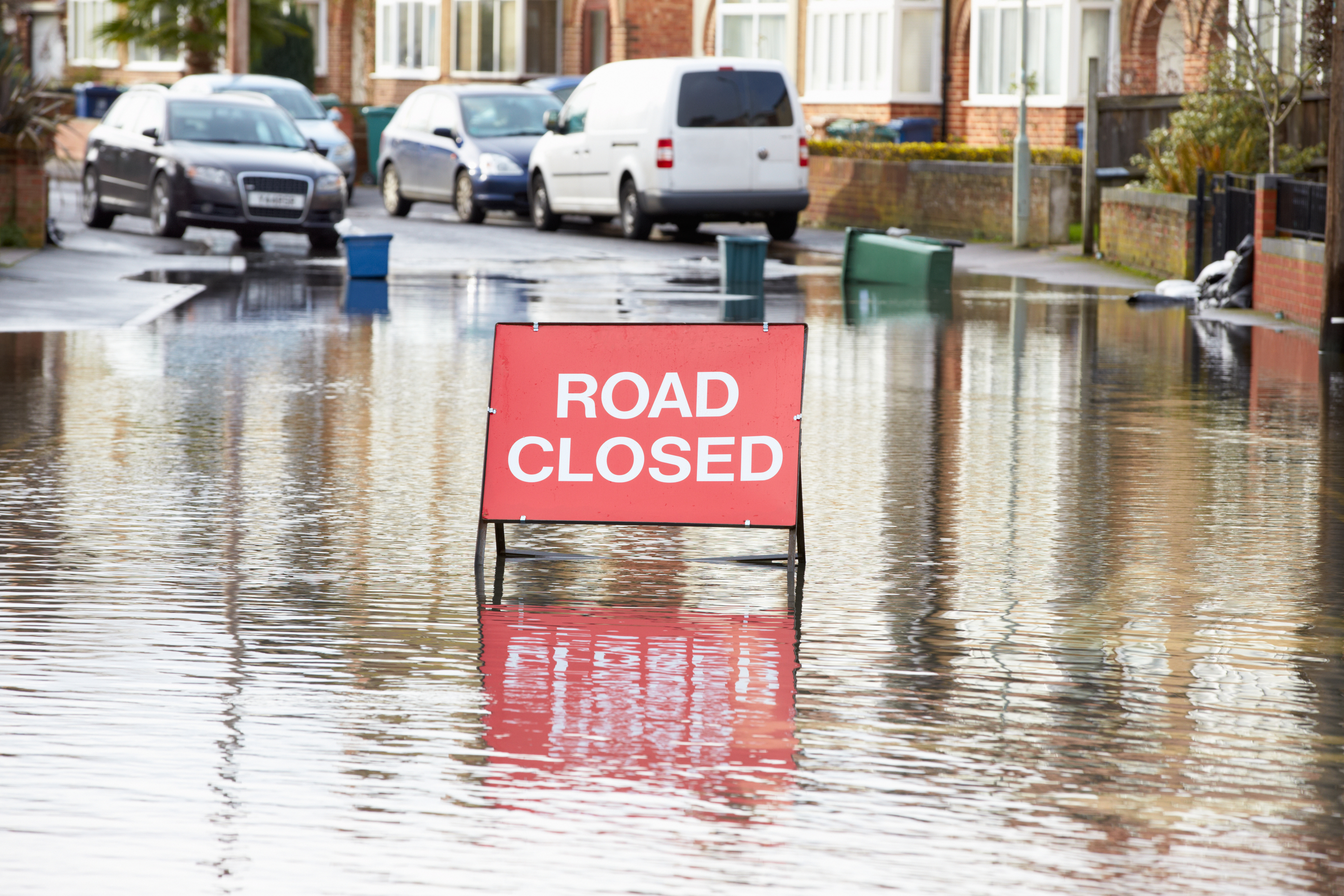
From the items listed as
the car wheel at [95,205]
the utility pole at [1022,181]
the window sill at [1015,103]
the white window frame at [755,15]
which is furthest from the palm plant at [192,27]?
the utility pole at [1022,181]

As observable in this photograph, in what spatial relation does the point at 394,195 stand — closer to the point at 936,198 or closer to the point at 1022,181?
the point at 936,198

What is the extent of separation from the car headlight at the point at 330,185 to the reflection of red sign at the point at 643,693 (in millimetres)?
18617

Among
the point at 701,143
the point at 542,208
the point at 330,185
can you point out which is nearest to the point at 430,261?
the point at 330,185

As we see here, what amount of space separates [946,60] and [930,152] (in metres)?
9.26

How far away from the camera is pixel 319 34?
5650cm

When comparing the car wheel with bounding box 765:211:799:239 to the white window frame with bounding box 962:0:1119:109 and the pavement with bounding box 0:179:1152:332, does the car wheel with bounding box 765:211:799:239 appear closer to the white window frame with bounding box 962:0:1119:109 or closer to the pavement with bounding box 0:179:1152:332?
the pavement with bounding box 0:179:1152:332

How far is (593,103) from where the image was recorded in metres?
28.3

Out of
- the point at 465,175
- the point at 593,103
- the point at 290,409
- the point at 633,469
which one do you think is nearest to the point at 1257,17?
the point at 593,103

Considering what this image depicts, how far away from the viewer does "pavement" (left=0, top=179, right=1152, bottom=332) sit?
1878 centimetres

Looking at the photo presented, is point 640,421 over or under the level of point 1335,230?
under

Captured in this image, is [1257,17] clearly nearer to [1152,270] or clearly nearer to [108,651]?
[1152,270]

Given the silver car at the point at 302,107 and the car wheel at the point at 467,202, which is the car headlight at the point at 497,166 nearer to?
the car wheel at the point at 467,202

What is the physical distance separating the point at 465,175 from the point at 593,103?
9.16 feet

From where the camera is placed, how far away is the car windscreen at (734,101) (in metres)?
26.8
